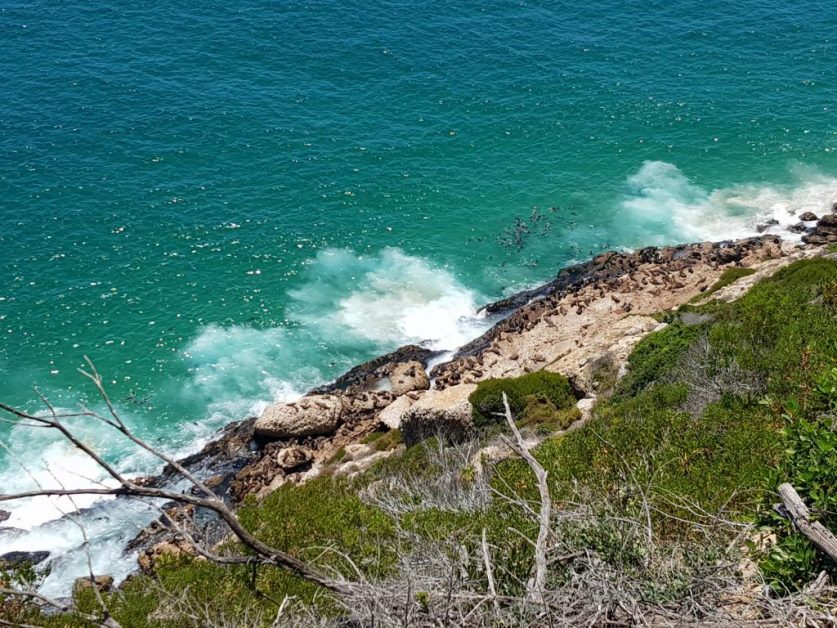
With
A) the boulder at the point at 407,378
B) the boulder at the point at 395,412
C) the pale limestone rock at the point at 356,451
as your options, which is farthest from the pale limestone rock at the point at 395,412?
the pale limestone rock at the point at 356,451

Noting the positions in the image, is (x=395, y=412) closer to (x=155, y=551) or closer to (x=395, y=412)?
(x=395, y=412)

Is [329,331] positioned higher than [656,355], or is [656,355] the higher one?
[329,331]

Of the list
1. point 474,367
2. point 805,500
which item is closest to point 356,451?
point 474,367

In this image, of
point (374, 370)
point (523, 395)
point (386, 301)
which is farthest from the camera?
point (386, 301)

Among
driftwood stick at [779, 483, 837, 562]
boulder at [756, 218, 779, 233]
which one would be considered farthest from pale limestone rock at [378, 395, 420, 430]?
boulder at [756, 218, 779, 233]

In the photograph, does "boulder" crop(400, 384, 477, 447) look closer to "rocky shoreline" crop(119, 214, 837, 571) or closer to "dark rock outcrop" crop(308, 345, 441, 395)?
"rocky shoreline" crop(119, 214, 837, 571)

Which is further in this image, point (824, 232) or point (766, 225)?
point (766, 225)
